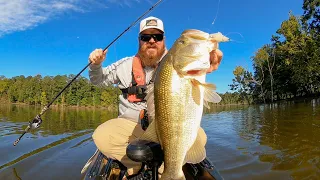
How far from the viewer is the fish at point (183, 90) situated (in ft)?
7.75

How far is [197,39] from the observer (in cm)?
241

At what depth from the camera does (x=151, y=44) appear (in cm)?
429

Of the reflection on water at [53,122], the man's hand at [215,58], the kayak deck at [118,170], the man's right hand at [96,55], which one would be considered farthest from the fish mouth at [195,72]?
the reflection on water at [53,122]

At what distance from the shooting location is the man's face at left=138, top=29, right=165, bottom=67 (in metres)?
4.24

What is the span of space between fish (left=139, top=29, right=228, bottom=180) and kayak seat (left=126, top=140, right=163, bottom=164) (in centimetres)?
40

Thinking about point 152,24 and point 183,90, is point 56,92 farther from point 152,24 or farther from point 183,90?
point 183,90

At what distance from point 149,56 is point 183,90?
83.9 inches

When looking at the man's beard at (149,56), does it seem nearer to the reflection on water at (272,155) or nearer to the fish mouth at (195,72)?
the fish mouth at (195,72)

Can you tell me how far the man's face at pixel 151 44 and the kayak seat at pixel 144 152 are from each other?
6.00 ft

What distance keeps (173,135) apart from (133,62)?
2327mm

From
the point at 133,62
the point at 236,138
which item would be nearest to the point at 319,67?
the point at 236,138

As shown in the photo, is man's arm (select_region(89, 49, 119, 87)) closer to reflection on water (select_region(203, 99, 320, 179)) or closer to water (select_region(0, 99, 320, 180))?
water (select_region(0, 99, 320, 180))

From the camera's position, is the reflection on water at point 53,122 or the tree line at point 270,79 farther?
the tree line at point 270,79

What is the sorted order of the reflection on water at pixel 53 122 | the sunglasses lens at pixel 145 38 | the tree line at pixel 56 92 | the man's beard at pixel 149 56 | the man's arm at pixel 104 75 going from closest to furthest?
the sunglasses lens at pixel 145 38 < the man's beard at pixel 149 56 < the man's arm at pixel 104 75 < the reflection on water at pixel 53 122 < the tree line at pixel 56 92
